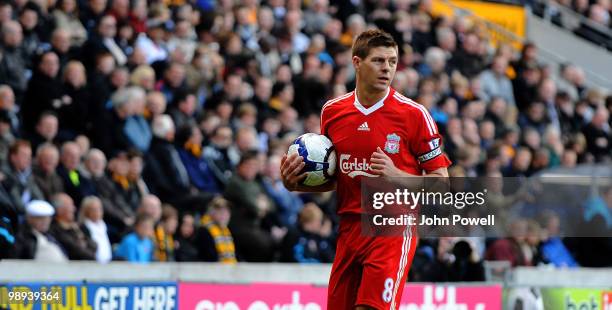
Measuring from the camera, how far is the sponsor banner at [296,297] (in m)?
11.4

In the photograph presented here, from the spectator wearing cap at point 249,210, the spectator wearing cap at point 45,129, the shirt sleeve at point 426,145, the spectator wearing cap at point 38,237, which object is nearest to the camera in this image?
the shirt sleeve at point 426,145

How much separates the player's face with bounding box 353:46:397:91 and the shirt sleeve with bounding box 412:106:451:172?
313 millimetres

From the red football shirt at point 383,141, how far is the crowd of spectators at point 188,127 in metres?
2.55

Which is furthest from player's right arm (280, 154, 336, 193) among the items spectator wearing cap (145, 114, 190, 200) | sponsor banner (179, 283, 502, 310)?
spectator wearing cap (145, 114, 190, 200)

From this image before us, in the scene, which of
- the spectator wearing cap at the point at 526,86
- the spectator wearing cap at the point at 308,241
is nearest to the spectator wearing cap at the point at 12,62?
the spectator wearing cap at the point at 308,241

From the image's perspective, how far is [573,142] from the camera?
21.4 m

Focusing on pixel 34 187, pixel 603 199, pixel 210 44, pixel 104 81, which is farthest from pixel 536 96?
pixel 34 187

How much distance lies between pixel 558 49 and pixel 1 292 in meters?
19.1

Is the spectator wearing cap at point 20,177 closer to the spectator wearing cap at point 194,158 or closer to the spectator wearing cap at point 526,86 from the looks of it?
the spectator wearing cap at point 194,158

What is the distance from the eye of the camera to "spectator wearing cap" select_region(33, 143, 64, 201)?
13.2 metres

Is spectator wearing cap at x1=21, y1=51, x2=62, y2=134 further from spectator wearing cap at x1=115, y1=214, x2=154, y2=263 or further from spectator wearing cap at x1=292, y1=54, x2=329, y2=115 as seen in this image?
spectator wearing cap at x1=292, y1=54, x2=329, y2=115

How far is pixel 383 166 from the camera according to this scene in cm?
893

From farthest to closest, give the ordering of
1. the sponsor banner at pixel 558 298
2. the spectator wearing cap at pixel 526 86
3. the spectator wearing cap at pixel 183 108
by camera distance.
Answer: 1. the spectator wearing cap at pixel 526 86
2. the spectator wearing cap at pixel 183 108
3. the sponsor banner at pixel 558 298

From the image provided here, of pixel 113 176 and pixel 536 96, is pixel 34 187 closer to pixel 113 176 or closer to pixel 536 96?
pixel 113 176
